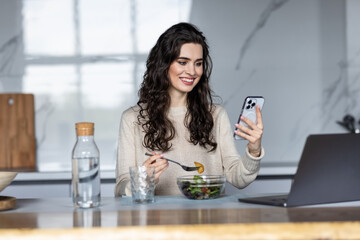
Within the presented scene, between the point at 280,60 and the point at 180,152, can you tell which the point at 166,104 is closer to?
the point at 180,152

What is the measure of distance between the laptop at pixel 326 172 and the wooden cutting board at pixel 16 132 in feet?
7.02

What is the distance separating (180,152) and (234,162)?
0.25 meters

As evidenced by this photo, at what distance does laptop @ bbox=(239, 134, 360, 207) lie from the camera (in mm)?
1453

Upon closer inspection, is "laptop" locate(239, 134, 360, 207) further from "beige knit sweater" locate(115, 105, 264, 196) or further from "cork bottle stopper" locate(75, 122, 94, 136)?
"beige knit sweater" locate(115, 105, 264, 196)

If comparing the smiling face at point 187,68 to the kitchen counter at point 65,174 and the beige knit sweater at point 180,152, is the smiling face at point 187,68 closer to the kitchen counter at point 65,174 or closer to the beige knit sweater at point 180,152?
the beige knit sweater at point 180,152

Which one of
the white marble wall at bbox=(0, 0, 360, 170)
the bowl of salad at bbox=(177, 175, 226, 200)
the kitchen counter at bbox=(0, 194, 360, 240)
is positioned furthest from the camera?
the white marble wall at bbox=(0, 0, 360, 170)

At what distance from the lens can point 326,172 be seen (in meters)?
1.50

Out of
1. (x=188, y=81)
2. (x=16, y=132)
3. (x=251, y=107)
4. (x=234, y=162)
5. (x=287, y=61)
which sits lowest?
(x=234, y=162)

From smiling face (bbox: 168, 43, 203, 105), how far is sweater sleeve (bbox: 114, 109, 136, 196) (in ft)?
0.88

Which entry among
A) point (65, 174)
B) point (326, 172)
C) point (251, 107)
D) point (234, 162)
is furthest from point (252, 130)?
point (65, 174)

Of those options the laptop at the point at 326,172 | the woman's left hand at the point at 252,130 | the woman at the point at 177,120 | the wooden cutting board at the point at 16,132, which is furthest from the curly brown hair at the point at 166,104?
the wooden cutting board at the point at 16,132

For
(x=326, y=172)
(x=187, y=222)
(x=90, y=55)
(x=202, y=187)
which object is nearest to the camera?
(x=187, y=222)

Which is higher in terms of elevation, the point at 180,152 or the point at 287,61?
the point at 287,61

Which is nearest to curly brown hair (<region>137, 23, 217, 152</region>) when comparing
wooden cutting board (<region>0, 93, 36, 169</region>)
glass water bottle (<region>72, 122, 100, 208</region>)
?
glass water bottle (<region>72, 122, 100, 208</region>)
